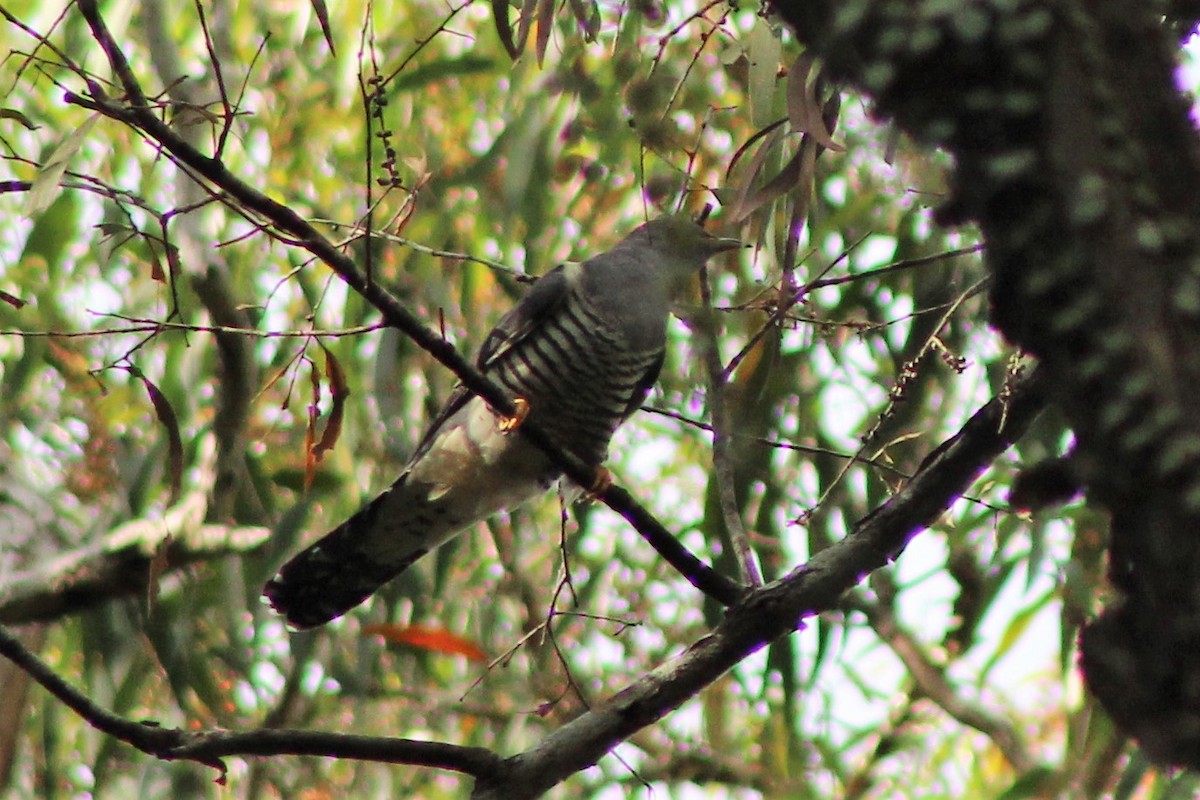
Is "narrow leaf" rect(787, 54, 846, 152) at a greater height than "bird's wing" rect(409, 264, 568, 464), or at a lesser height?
lesser

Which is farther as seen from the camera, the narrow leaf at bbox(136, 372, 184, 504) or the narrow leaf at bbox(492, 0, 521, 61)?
the narrow leaf at bbox(492, 0, 521, 61)

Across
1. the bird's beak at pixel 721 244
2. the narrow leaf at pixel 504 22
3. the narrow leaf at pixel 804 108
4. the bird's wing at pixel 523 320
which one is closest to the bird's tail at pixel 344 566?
the bird's wing at pixel 523 320

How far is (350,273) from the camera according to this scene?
1.74m

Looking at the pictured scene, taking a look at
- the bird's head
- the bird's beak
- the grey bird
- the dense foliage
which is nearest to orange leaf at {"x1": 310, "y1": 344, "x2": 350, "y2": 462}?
the dense foliage

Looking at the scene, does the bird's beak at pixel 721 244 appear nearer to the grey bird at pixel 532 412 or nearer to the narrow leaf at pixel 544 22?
the grey bird at pixel 532 412

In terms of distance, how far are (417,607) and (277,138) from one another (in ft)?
4.28

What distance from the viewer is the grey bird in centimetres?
307

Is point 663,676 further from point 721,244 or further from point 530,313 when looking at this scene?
point 721,244

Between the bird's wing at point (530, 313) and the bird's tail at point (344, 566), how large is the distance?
357mm

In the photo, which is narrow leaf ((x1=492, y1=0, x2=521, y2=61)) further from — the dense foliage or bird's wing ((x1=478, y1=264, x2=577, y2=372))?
bird's wing ((x1=478, y1=264, x2=577, y2=372))

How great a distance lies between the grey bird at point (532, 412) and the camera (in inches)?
121

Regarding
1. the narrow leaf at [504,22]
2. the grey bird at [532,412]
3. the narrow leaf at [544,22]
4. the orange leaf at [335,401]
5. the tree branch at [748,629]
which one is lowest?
the tree branch at [748,629]

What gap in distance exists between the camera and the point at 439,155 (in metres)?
3.47

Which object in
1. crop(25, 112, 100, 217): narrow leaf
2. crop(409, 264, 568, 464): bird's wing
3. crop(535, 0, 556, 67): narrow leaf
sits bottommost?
crop(25, 112, 100, 217): narrow leaf
